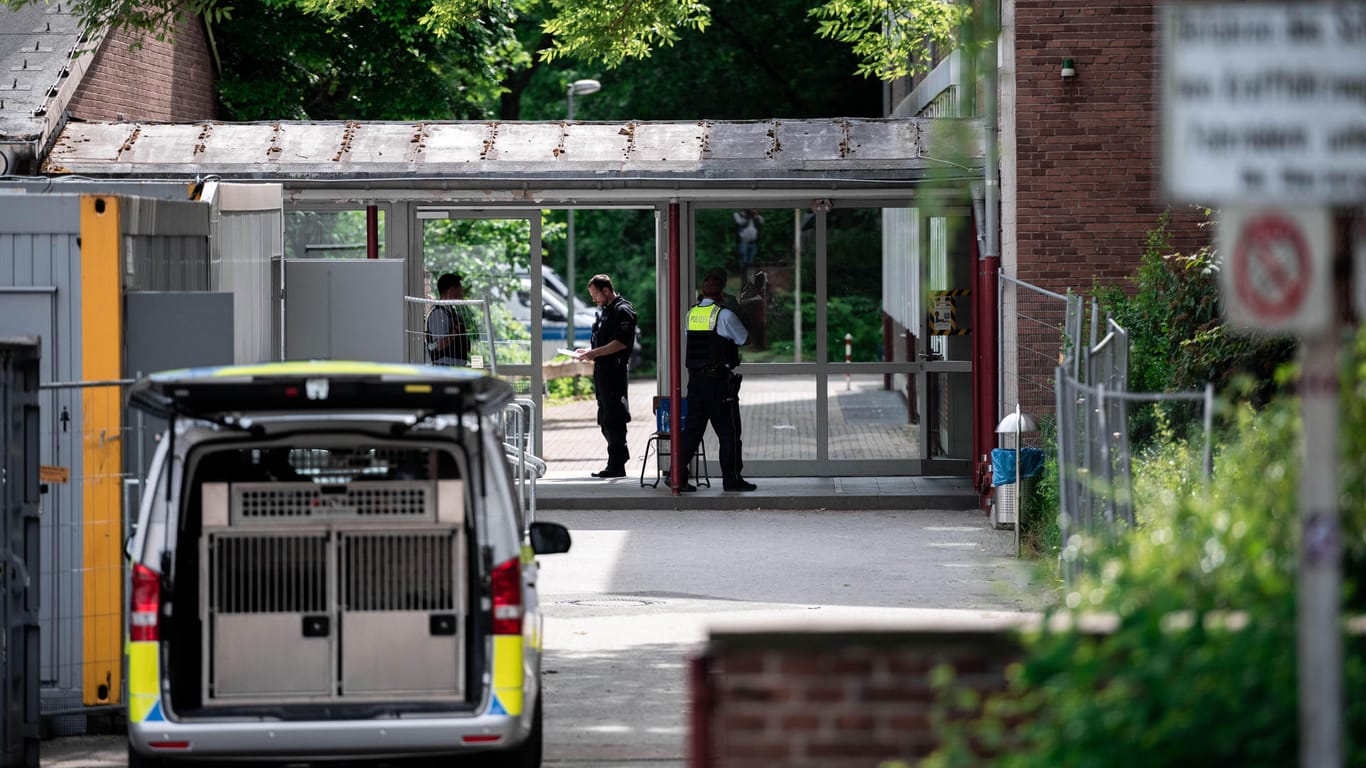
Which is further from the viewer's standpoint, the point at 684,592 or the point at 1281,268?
the point at 684,592

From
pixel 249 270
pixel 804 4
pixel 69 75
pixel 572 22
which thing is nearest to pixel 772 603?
pixel 249 270

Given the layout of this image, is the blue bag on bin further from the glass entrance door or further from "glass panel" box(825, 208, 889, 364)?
"glass panel" box(825, 208, 889, 364)

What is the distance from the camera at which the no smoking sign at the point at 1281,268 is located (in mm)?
3869

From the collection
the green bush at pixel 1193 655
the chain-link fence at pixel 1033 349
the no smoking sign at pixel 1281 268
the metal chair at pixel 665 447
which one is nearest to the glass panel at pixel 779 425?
the metal chair at pixel 665 447

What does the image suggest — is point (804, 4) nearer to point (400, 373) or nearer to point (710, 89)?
point (710, 89)

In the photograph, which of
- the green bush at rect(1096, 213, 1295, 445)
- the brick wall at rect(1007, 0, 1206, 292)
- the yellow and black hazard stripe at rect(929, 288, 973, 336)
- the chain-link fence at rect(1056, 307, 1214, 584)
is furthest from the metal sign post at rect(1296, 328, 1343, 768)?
the yellow and black hazard stripe at rect(929, 288, 973, 336)

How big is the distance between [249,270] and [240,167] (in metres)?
6.18

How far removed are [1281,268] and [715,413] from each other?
12902 millimetres

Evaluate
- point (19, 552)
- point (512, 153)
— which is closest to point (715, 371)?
point (512, 153)

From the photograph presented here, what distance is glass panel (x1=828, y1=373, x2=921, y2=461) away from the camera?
18031mm

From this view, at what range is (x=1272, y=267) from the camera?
391cm

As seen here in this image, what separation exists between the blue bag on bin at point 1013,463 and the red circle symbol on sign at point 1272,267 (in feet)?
32.9

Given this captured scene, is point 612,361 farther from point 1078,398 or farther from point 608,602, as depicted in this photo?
point 1078,398

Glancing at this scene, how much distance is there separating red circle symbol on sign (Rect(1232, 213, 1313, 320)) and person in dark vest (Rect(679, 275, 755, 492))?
12823 mm
